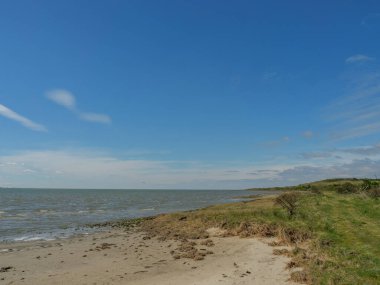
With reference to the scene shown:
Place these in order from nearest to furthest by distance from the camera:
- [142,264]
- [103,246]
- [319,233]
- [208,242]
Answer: [142,264] < [319,233] < [208,242] < [103,246]

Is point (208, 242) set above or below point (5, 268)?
above

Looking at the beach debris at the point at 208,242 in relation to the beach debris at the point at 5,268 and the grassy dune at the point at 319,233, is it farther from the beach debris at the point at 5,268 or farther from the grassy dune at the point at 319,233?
the beach debris at the point at 5,268

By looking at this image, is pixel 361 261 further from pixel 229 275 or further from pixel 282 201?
pixel 282 201

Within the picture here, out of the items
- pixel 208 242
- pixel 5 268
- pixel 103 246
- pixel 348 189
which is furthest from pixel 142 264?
pixel 348 189

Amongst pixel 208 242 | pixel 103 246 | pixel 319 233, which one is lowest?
pixel 103 246

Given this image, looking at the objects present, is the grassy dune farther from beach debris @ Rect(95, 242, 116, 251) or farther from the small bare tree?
beach debris @ Rect(95, 242, 116, 251)

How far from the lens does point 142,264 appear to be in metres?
17.2

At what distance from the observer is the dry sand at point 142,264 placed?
45.7 feet

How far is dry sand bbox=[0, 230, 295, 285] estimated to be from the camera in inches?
549

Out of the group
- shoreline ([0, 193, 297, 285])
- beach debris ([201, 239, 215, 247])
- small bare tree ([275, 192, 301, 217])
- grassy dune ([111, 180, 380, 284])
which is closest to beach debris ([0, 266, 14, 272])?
shoreline ([0, 193, 297, 285])

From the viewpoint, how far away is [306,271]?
1295 centimetres

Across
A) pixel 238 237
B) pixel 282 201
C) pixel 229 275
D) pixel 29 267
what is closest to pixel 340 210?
pixel 282 201

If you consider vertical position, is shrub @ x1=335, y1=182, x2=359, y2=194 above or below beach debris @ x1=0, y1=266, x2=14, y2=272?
above

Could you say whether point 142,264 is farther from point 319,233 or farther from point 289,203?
point 289,203
